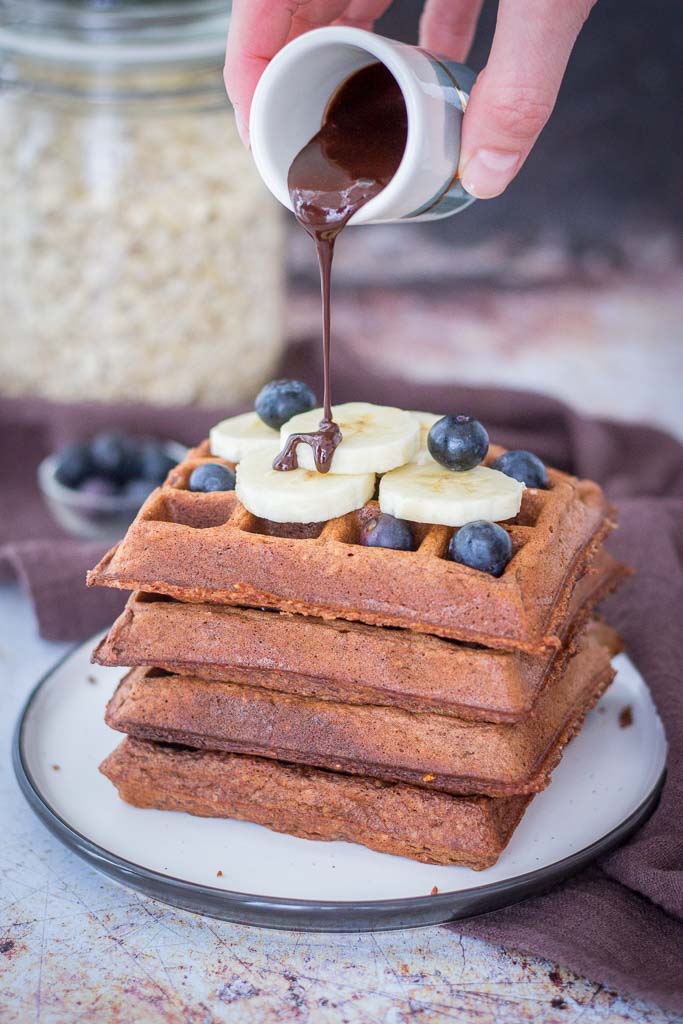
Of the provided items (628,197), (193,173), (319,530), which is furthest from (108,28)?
(628,197)

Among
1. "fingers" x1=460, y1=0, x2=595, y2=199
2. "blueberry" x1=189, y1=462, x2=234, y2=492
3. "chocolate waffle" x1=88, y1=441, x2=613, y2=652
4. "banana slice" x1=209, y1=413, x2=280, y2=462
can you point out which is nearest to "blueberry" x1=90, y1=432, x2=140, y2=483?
"banana slice" x1=209, y1=413, x2=280, y2=462

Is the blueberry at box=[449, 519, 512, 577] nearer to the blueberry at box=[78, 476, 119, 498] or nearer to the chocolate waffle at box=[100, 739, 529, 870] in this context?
the chocolate waffle at box=[100, 739, 529, 870]

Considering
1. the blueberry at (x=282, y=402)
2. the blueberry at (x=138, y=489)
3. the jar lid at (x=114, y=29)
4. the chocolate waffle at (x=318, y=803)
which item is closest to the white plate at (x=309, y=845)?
the chocolate waffle at (x=318, y=803)

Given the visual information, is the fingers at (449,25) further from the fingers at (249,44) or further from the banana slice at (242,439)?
the banana slice at (242,439)

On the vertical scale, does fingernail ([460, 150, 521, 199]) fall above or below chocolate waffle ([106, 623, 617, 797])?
above

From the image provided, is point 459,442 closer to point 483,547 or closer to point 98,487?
point 483,547

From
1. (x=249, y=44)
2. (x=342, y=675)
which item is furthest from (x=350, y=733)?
(x=249, y=44)
